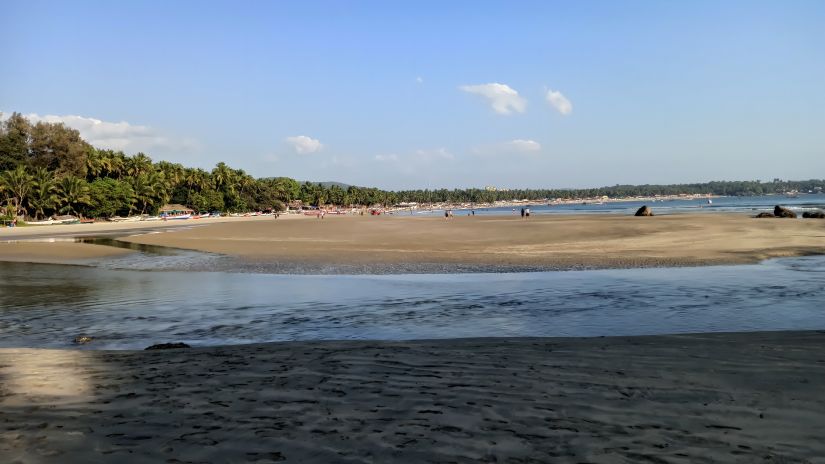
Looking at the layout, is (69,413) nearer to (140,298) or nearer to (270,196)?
(140,298)

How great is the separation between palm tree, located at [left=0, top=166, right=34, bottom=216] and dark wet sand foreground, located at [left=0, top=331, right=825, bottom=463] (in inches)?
3549

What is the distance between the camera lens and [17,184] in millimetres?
80625

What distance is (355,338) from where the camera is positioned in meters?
9.60

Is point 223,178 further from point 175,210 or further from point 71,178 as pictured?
point 71,178

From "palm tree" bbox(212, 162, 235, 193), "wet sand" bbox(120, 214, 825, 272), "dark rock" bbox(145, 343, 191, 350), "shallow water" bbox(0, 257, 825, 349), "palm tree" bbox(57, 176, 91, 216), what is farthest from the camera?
"palm tree" bbox(212, 162, 235, 193)

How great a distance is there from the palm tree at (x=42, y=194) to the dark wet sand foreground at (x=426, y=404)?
91908mm

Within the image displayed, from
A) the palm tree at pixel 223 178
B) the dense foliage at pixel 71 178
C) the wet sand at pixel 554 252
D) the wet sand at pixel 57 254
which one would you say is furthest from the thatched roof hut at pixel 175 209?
the wet sand at pixel 554 252

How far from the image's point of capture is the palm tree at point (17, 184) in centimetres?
7969

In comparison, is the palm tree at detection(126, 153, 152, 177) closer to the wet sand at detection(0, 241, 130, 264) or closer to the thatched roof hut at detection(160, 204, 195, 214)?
the thatched roof hut at detection(160, 204, 195, 214)

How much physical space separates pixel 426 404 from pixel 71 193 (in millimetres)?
99751

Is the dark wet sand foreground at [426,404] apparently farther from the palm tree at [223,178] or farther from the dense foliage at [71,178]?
the palm tree at [223,178]

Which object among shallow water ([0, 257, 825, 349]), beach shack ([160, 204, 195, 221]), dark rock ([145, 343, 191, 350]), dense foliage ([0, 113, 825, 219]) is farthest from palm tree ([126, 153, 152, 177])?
dark rock ([145, 343, 191, 350])

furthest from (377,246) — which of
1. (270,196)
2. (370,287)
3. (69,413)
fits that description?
(270,196)

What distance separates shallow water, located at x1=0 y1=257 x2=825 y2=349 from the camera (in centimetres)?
1016
